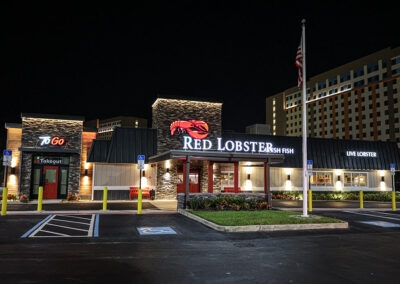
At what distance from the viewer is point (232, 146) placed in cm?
2753

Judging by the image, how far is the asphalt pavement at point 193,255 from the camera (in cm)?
646

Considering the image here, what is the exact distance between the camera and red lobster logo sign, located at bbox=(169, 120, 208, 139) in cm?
2670

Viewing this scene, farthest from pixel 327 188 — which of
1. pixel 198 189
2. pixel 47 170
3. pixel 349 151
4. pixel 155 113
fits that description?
pixel 47 170

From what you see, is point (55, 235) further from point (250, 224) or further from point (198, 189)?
point (198, 189)

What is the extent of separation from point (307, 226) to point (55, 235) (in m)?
9.08

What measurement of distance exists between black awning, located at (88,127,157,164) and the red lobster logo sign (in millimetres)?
1830

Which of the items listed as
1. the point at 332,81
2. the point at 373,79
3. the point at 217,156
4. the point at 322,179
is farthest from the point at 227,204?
the point at 332,81

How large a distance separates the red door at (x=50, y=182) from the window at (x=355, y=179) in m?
25.8

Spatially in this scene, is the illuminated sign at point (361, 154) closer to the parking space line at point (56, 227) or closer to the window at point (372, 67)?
the parking space line at point (56, 227)

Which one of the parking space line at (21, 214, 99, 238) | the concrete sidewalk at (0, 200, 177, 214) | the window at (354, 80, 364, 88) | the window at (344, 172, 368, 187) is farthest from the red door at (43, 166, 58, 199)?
the window at (354, 80, 364, 88)

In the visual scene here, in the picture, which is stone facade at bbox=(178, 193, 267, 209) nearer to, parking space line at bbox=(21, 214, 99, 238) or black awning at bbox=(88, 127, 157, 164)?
parking space line at bbox=(21, 214, 99, 238)

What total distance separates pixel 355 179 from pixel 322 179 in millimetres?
3559

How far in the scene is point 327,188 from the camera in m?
31.5

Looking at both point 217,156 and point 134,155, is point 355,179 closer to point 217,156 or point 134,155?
point 217,156
